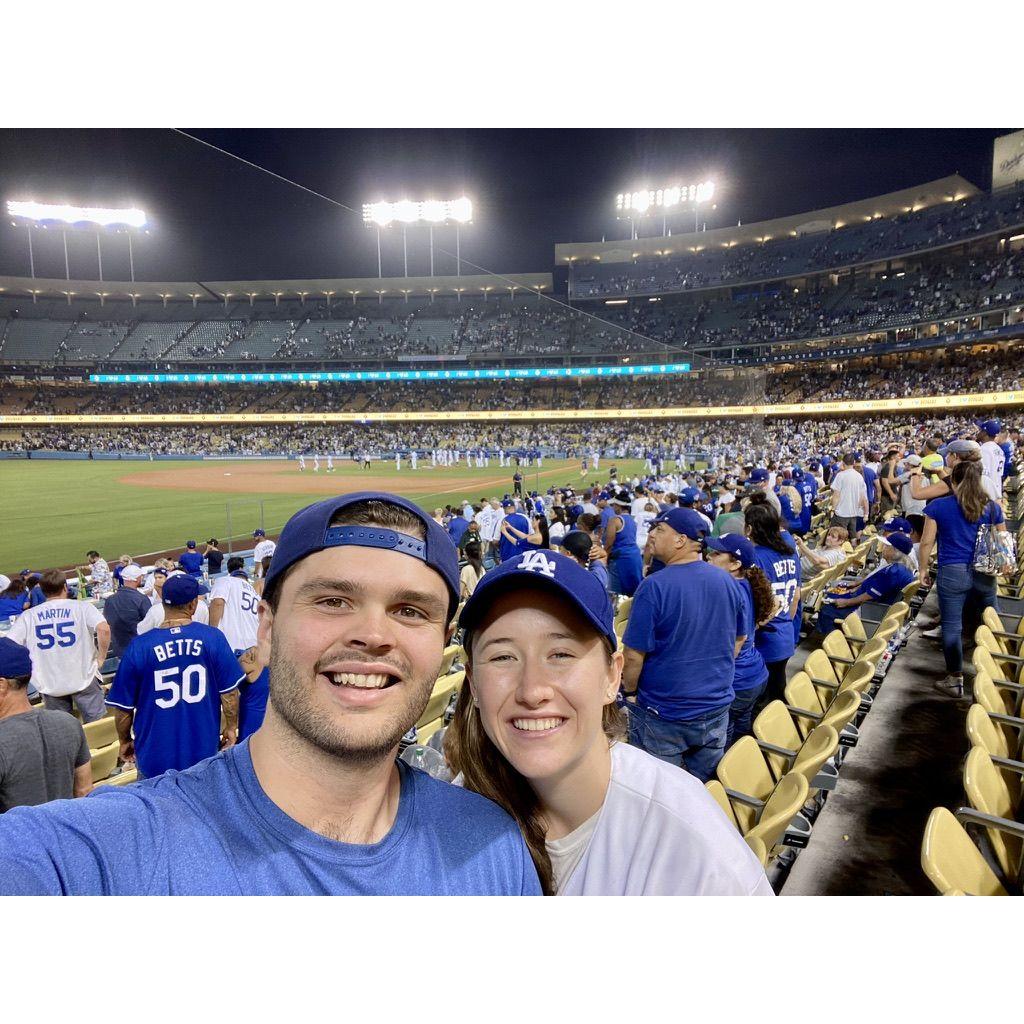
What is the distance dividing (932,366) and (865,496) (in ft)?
148

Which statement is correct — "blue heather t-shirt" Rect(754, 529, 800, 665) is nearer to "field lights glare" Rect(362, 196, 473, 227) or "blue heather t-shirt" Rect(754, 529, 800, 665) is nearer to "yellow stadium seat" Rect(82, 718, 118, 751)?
"yellow stadium seat" Rect(82, 718, 118, 751)

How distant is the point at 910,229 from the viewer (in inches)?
1815

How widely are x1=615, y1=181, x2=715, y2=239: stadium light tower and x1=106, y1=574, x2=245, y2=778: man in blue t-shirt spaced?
62.4 metres

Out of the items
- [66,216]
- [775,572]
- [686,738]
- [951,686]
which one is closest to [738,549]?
[775,572]

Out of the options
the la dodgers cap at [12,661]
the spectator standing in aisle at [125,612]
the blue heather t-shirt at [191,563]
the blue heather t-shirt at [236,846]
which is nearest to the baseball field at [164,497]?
the blue heather t-shirt at [191,563]

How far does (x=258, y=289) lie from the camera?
7969 millimetres

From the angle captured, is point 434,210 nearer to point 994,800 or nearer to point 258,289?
A: point 258,289

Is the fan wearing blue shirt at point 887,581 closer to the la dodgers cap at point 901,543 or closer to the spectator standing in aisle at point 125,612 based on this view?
the la dodgers cap at point 901,543

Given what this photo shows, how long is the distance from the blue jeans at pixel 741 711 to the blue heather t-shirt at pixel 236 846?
3212mm

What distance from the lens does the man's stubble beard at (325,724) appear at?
3.93ft

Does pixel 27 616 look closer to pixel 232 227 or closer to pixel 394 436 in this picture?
pixel 232 227

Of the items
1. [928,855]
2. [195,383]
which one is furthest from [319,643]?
[195,383]
